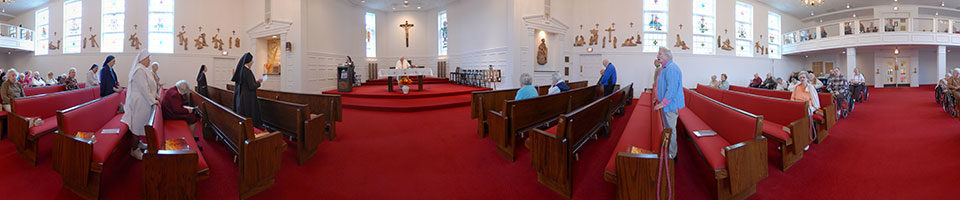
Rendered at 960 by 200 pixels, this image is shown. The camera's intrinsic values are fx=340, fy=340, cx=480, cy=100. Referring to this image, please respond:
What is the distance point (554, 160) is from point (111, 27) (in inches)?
668

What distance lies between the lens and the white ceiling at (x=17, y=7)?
13398mm

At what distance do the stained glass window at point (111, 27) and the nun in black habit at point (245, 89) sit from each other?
1290 cm

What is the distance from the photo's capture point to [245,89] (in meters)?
3.84

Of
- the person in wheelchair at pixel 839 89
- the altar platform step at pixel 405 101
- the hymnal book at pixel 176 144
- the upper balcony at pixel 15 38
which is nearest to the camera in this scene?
the hymnal book at pixel 176 144

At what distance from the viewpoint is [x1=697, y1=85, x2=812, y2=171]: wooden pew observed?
306 centimetres

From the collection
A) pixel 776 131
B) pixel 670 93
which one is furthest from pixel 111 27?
pixel 776 131

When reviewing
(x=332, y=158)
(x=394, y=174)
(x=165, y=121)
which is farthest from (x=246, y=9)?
(x=394, y=174)

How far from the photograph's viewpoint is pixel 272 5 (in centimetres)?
1116

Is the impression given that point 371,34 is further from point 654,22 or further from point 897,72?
point 897,72

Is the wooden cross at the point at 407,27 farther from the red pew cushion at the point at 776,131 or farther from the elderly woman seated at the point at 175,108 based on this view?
the red pew cushion at the point at 776,131

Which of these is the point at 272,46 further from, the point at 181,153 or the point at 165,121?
the point at 181,153

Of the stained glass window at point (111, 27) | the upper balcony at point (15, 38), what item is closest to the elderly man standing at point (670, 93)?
the stained glass window at point (111, 27)

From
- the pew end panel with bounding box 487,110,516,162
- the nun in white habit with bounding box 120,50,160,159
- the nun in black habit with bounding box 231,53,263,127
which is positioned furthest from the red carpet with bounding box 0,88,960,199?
the nun in black habit with bounding box 231,53,263,127

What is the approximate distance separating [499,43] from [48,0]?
17.8 metres
